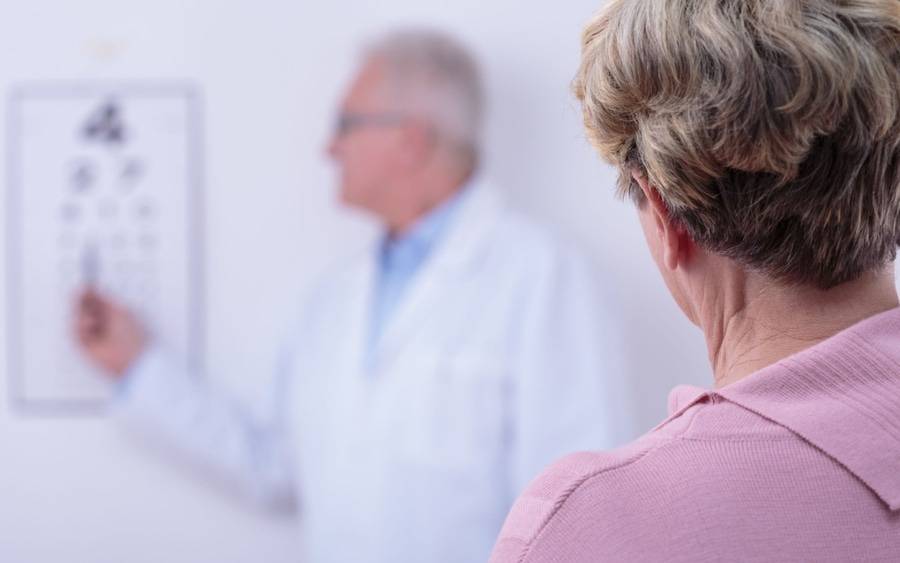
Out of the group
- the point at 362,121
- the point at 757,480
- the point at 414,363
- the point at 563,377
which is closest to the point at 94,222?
the point at 362,121

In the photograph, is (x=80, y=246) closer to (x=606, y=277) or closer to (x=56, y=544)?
(x=56, y=544)

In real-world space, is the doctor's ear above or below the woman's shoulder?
above

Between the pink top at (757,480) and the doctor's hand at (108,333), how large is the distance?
1374 millimetres

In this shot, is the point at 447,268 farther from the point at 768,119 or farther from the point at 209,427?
the point at 768,119

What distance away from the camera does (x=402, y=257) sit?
1.84m

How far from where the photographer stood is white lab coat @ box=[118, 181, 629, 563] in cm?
173

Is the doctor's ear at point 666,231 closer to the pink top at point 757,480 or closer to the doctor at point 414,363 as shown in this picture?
the pink top at point 757,480

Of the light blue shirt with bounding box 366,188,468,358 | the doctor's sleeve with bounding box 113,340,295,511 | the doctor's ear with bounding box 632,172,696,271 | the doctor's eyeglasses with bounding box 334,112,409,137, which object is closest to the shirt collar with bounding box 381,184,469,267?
the light blue shirt with bounding box 366,188,468,358

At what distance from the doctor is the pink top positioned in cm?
114

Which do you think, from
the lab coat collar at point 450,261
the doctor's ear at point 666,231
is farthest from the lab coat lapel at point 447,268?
the doctor's ear at point 666,231

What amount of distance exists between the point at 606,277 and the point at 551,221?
0.14 meters

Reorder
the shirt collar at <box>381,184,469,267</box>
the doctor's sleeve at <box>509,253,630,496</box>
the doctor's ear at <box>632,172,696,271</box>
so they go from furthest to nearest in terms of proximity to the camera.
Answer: the shirt collar at <box>381,184,469,267</box>, the doctor's sleeve at <box>509,253,630,496</box>, the doctor's ear at <box>632,172,696,271</box>

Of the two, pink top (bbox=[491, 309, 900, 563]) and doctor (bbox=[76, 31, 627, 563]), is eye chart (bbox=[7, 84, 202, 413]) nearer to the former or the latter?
doctor (bbox=[76, 31, 627, 563])

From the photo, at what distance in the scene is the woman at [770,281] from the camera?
0.54 metres
